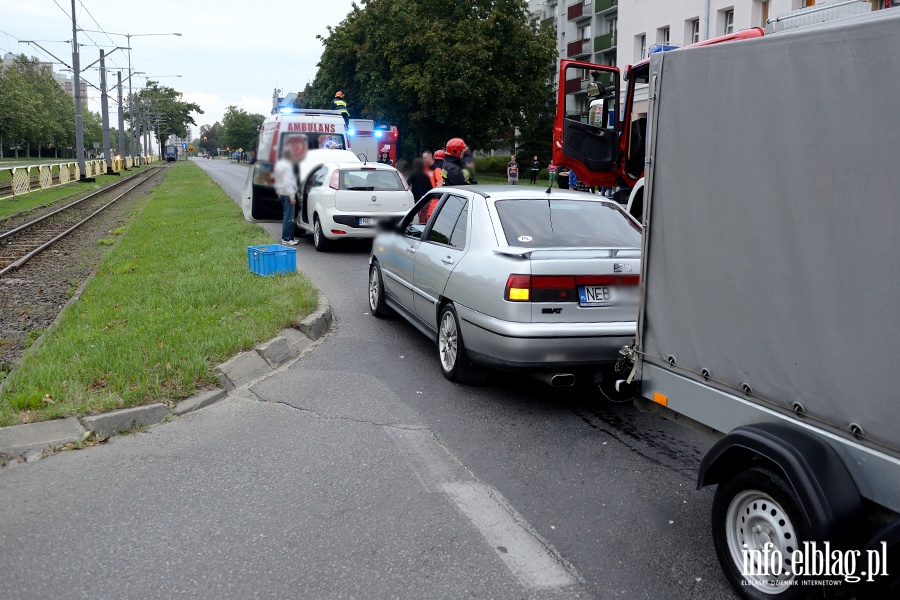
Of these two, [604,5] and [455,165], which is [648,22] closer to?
[604,5]

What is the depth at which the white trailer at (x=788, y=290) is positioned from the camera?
2641mm

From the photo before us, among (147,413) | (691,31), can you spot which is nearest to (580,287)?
(147,413)

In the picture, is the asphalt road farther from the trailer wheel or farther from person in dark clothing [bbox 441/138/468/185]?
person in dark clothing [bbox 441/138/468/185]

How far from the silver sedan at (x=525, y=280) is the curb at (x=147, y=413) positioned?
3.95 ft

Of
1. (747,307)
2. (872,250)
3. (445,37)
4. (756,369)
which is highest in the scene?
(445,37)

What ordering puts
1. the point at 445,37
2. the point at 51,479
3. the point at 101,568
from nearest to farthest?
the point at 101,568, the point at 51,479, the point at 445,37

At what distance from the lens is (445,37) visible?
4138 cm

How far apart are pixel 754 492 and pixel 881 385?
69 cm

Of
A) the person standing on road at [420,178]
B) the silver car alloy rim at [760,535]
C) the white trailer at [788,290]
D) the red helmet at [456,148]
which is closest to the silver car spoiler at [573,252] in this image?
the white trailer at [788,290]

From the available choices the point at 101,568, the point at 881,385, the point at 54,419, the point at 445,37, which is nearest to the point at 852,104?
the point at 881,385

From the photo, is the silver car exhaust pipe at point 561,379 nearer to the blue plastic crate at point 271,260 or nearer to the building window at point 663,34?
the blue plastic crate at point 271,260

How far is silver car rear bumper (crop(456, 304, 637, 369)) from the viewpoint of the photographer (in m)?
5.28

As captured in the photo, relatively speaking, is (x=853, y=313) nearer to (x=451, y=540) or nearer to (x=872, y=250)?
(x=872, y=250)

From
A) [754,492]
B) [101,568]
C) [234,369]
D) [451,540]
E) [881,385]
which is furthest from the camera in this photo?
[234,369]
